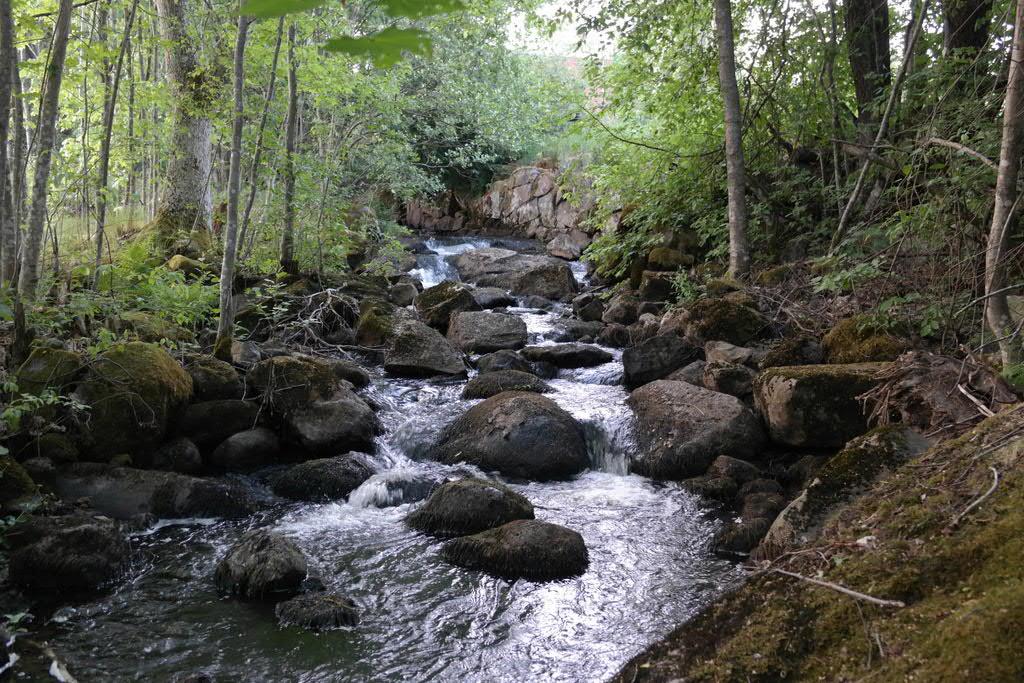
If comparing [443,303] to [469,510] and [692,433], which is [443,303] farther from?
[469,510]

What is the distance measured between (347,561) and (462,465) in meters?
2.18

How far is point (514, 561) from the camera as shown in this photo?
5266 millimetres

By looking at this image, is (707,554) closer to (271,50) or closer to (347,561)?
(347,561)

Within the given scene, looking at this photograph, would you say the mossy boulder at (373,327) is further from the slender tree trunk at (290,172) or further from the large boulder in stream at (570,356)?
the large boulder in stream at (570,356)

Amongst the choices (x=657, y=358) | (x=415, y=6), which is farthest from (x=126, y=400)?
(x=415, y=6)

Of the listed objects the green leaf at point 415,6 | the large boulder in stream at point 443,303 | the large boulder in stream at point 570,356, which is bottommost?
the large boulder in stream at point 570,356

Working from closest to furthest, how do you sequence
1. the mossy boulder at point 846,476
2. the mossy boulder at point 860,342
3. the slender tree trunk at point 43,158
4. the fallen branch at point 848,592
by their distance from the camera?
1. the fallen branch at point 848,592
2. the mossy boulder at point 846,476
3. the slender tree trunk at point 43,158
4. the mossy boulder at point 860,342

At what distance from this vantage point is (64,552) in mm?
4949

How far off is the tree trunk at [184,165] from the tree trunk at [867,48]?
10.2 meters

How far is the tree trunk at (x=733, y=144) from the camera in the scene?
10094 mm

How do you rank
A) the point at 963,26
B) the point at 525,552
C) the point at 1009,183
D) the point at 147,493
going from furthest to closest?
1. the point at 963,26
2. the point at 147,493
3. the point at 525,552
4. the point at 1009,183

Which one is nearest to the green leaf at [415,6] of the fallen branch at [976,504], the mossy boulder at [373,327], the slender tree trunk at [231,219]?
the fallen branch at [976,504]

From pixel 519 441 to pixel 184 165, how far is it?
9.13 meters

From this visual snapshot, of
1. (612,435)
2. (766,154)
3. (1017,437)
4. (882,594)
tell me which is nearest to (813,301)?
(612,435)
